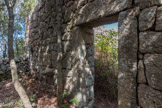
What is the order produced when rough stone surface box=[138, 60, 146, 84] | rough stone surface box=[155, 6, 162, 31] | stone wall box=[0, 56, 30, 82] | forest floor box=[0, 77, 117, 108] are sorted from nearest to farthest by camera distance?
rough stone surface box=[155, 6, 162, 31] < rough stone surface box=[138, 60, 146, 84] < forest floor box=[0, 77, 117, 108] < stone wall box=[0, 56, 30, 82]

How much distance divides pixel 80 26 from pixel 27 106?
6.54 feet

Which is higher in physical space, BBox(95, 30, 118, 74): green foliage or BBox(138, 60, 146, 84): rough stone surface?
BBox(95, 30, 118, 74): green foliage

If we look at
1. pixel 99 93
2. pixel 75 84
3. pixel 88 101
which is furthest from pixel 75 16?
pixel 99 93

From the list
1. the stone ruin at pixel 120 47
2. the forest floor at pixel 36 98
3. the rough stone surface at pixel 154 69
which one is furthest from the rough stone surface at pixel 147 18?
the forest floor at pixel 36 98

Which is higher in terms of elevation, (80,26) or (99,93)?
(80,26)

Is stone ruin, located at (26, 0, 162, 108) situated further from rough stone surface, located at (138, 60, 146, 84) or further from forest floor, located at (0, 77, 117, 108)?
forest floor, located at (0, 77, 117, 108)

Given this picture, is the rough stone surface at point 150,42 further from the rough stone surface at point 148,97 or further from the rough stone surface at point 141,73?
the rough stone surface at point 148,97

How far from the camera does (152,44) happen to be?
1.26 meters

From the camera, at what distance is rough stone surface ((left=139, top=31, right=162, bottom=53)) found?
1211mm

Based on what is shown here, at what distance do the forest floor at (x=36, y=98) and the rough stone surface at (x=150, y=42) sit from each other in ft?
6.94

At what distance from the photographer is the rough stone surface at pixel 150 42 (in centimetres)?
121

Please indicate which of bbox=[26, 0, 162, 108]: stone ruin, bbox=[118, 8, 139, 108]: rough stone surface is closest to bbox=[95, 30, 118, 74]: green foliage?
bbox=[26, 0, 162, 108]: stone ruin

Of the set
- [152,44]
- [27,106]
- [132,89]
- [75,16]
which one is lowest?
[27,106]

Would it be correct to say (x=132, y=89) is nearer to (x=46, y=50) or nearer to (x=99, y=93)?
(x=99, y=93)
